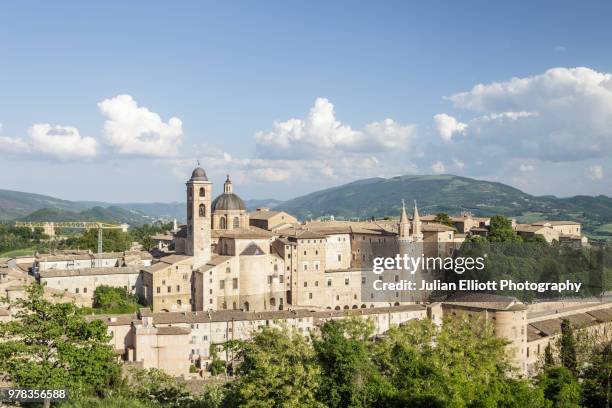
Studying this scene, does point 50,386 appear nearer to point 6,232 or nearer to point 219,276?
point 219,276

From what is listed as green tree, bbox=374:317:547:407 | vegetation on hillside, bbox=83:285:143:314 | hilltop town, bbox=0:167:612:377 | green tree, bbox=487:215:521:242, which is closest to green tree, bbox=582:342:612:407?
green tree, bbox=374:317:547:407

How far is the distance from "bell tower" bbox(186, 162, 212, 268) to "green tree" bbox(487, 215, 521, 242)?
3144 centimetres

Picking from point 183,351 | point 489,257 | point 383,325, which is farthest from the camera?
point 489,257

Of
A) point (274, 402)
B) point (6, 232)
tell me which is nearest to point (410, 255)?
point (274, 402)

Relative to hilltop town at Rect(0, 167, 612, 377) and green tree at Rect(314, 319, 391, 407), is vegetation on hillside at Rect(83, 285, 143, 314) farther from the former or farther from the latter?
green tree at Rect(314, 319, 391, 407)

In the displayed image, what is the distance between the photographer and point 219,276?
54188 millimetres

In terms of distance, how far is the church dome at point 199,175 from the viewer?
56.3 metres

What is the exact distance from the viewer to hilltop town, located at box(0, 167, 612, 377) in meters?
45.7

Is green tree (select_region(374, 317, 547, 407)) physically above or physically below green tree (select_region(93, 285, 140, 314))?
below

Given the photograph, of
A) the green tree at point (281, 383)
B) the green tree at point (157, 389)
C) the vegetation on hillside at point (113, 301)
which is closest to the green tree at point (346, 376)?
the green tree at point (281, 383)

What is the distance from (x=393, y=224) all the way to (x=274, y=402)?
50272 mm

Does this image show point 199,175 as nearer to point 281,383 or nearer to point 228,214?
point 228,214

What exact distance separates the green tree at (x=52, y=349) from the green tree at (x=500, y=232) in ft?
170

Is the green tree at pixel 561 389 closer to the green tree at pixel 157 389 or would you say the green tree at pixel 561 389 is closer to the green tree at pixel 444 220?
the green tree at pixel 157 389
